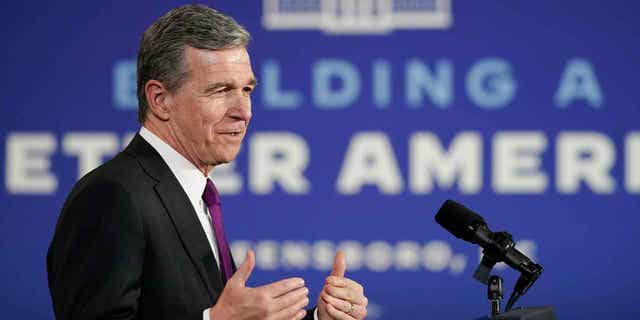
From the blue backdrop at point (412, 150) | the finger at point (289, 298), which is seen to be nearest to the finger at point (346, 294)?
the finger at point (289, 298)

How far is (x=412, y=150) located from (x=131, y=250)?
2559 mm

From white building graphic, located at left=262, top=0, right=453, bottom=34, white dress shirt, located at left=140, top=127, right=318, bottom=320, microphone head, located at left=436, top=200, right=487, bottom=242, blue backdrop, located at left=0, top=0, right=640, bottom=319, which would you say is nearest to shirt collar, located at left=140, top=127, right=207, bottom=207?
white dress shirt, located at left=140, top=127, right=318, bottom=320

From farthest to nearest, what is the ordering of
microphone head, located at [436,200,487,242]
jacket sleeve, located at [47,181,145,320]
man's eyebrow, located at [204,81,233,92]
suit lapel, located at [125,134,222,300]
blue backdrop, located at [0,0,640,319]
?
blue backdrop, located at [0,0,640,319]
microphone head, located at [436,200,487,242]
man's eyebrow, located at [204,81,233,92]
suit lapel, located at [125,134,222,300]
jacket sleeve, located at [47,181,145,320]

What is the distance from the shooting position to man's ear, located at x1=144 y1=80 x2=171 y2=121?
1934 millimetres

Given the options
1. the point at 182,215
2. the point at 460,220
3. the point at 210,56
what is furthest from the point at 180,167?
the point at 460,220

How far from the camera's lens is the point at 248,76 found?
1.98m

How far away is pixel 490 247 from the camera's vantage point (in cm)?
202

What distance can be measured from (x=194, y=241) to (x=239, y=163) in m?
2.36

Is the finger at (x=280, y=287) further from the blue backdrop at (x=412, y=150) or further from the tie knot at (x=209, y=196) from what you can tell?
the blue backdrop at (x=412, y=150)

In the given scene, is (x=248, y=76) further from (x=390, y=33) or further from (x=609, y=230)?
(x=609, y=230)

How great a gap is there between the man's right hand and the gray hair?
448 millimetres

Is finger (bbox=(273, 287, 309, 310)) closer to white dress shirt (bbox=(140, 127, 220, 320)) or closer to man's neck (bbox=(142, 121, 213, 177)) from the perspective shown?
white dress shirt (bbox=(140, 127, 220, 320))

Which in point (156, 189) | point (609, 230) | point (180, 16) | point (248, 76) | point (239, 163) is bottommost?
point (609, 230)

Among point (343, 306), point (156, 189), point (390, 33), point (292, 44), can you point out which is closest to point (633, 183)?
point (390, 33)
